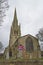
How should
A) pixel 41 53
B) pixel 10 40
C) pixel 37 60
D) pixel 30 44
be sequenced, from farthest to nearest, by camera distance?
pixel 10 40
pixel 30 44
pixel 41 53
pixel 37 60

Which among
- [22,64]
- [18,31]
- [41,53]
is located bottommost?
[22,64]

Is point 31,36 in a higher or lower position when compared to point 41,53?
higher

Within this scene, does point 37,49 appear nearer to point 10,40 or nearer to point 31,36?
point 31,36

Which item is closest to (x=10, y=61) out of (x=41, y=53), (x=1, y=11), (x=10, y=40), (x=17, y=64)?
(x=17, y=64)

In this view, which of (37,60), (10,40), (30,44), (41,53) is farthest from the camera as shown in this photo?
(10,40)

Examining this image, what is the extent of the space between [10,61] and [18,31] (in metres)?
59.3

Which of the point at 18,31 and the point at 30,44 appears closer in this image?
the point at 30,44

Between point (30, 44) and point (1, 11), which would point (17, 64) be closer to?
point (1, 11)

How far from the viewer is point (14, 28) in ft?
239

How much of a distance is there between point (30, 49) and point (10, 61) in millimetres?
37940

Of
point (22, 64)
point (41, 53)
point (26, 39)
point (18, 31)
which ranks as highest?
point (18, 31)

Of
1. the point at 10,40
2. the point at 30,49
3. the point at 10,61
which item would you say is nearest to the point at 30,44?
the point at 30,49

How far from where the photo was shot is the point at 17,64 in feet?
42.0

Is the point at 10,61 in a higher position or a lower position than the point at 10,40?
lower
